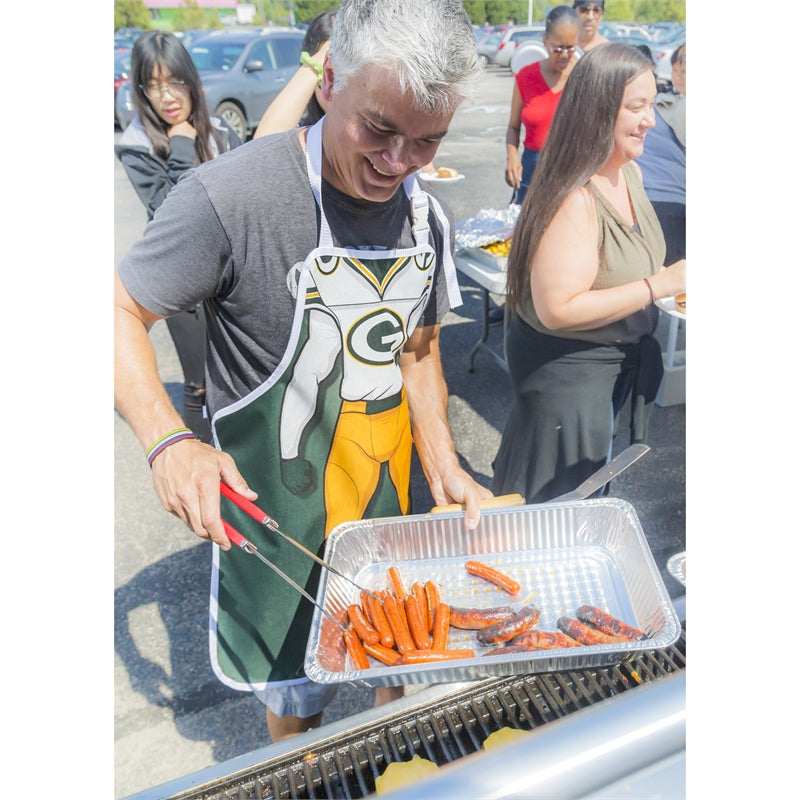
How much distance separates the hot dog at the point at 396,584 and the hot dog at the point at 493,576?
0.58 feet

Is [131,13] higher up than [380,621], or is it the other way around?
[131,13]

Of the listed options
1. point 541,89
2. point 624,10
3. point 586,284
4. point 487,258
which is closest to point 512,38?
point 541,89

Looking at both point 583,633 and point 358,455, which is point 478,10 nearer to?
point 358,455

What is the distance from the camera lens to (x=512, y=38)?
64.0 ft

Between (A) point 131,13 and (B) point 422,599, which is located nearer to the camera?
(A) point 131,13

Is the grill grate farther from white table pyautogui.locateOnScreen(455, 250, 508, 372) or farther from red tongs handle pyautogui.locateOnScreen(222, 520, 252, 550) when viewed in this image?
white table pyautogui.locateOnScreen(455, 250, 508, 372)

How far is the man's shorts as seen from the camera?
6.13 ft

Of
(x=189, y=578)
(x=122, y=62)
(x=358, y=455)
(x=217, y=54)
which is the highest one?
(x=217, y=54)

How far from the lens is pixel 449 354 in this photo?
17.8 ft

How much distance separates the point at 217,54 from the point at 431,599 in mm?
13069

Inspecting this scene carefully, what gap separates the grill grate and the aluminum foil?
3.60 m

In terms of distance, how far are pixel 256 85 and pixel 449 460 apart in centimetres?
1187

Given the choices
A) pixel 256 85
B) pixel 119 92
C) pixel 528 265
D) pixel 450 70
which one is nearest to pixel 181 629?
pixel 528 265

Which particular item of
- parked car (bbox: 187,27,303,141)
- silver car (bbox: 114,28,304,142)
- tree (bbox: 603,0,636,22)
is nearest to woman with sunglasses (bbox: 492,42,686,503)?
tree (bbox: 603,0,636,22)
